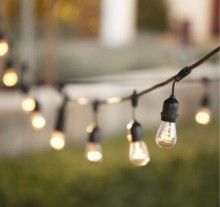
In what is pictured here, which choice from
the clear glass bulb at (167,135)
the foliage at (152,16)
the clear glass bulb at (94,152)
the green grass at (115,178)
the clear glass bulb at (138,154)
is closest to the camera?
the clear glass bulb at (167,135)

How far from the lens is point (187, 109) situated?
4672mm

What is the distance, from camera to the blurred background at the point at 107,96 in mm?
3840

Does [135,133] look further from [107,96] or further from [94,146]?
[107,96]

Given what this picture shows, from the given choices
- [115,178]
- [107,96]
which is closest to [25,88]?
[115,178]

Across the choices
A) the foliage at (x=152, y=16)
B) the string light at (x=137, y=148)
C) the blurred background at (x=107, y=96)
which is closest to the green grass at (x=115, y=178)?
the blurred background at (x=107, y=96)

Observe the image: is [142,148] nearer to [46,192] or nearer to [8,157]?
[46,192]

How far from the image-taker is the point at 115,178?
392 cm

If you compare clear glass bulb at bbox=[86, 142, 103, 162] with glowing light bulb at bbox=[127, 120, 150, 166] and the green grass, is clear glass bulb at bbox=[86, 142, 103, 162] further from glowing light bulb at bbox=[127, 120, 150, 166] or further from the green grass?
the green grass

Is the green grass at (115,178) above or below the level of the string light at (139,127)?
A: below

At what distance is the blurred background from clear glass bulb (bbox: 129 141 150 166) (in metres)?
1.59

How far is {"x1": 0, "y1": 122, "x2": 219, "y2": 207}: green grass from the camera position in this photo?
371 centimetres

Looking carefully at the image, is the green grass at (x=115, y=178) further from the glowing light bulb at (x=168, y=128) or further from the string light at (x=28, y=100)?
the glowing light bulb at (x=168, y=128)

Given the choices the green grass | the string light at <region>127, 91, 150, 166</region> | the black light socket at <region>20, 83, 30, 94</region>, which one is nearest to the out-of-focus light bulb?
the string light at <region>127, 91, 150, 166</region>

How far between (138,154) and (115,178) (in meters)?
1.84
